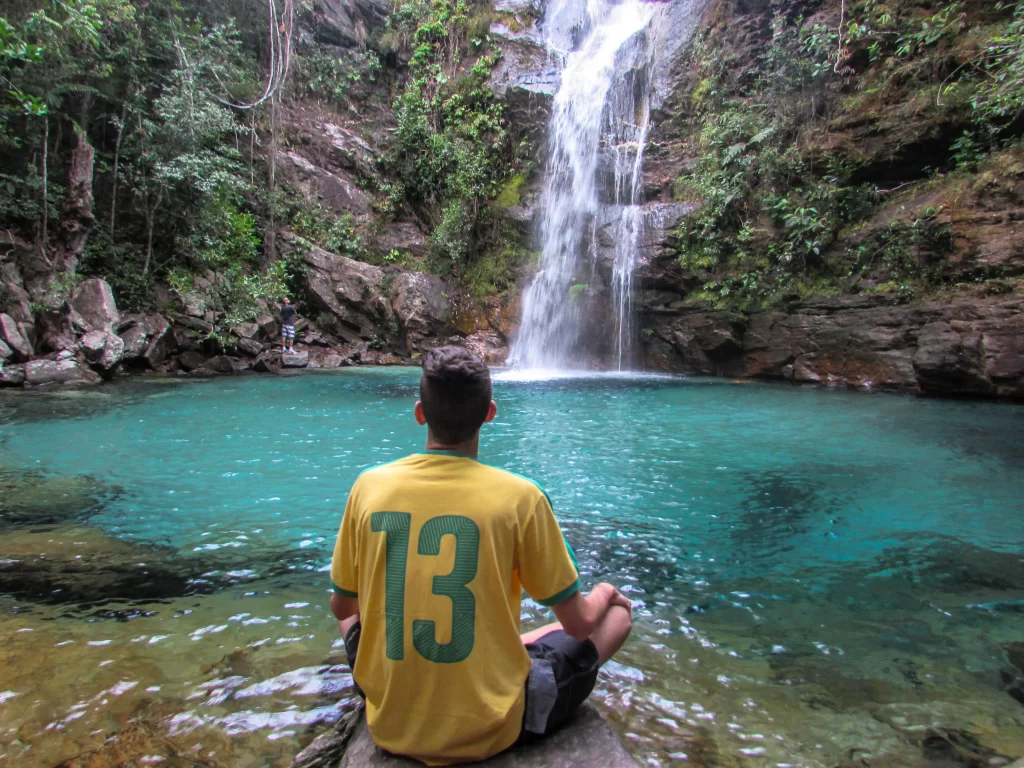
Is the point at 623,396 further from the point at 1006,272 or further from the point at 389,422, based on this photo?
the point at 1006,272

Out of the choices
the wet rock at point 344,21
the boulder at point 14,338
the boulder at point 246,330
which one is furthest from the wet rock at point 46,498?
the wet rock at point 344,21

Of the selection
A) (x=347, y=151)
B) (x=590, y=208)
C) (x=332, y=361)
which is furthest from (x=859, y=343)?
(x=347, y=151)

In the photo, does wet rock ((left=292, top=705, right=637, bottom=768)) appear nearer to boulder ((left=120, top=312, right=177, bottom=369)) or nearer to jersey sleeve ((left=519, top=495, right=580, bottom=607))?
jersey sleeve ((left=519, top=495, right=580, bottom=607))

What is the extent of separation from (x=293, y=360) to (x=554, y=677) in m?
15.2

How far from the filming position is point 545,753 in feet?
5.19

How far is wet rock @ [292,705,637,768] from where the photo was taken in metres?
1.53

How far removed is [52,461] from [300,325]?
12.0m

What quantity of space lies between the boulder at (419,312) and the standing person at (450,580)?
16.6m

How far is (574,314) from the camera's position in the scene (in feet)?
58.8

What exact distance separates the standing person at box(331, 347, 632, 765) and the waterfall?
1554 centimetres

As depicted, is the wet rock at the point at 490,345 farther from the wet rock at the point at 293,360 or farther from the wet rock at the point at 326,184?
the wet rock at the point at 326,184

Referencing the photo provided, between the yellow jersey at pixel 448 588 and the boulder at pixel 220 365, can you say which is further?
the boulder at pixel 220 365

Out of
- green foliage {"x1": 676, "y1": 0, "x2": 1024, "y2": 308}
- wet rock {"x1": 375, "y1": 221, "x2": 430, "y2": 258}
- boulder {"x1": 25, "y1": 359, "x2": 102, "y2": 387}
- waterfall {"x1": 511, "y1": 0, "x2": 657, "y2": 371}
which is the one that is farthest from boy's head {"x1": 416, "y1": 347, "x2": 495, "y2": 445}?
wet rock {"x1": 375, "y1": 221, "x2": 430, "y2": 258}

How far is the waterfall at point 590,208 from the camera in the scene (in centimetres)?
1714
